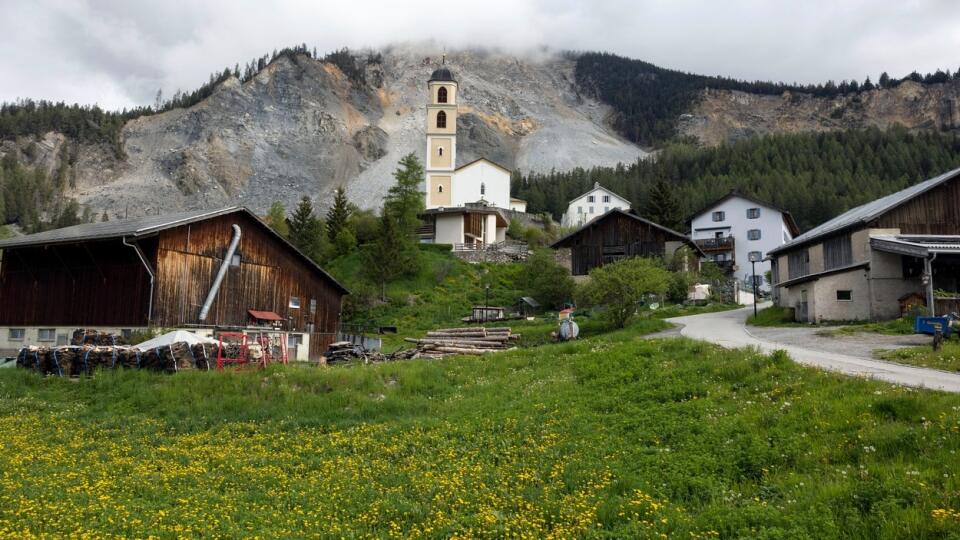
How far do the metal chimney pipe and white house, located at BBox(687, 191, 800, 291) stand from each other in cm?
4821

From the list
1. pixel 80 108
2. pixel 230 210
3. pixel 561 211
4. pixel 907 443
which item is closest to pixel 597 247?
pixel 230 210

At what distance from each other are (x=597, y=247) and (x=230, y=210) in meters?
27.6

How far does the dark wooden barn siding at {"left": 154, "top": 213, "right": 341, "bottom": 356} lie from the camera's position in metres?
30.0

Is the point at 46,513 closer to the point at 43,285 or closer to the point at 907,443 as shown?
the point at 907,443

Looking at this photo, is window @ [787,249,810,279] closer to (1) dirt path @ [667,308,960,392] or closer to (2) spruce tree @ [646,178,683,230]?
(1) dirt path @ [667,308,960,392]

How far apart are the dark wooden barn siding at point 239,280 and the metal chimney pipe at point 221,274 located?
20cm

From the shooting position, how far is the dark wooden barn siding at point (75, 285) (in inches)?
1176

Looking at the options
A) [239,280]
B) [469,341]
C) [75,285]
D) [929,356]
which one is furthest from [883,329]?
[75,285]

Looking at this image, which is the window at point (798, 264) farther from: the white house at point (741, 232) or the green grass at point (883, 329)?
the white house at point (741, 232)

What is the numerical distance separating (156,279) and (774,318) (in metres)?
31.0

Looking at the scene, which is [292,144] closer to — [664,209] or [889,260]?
[664,209]

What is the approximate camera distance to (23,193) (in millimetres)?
127500

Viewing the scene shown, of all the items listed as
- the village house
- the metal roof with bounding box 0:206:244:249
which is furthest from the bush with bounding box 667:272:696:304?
the metal roof with bounding box 0:206:244:249

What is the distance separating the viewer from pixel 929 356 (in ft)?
55.1
